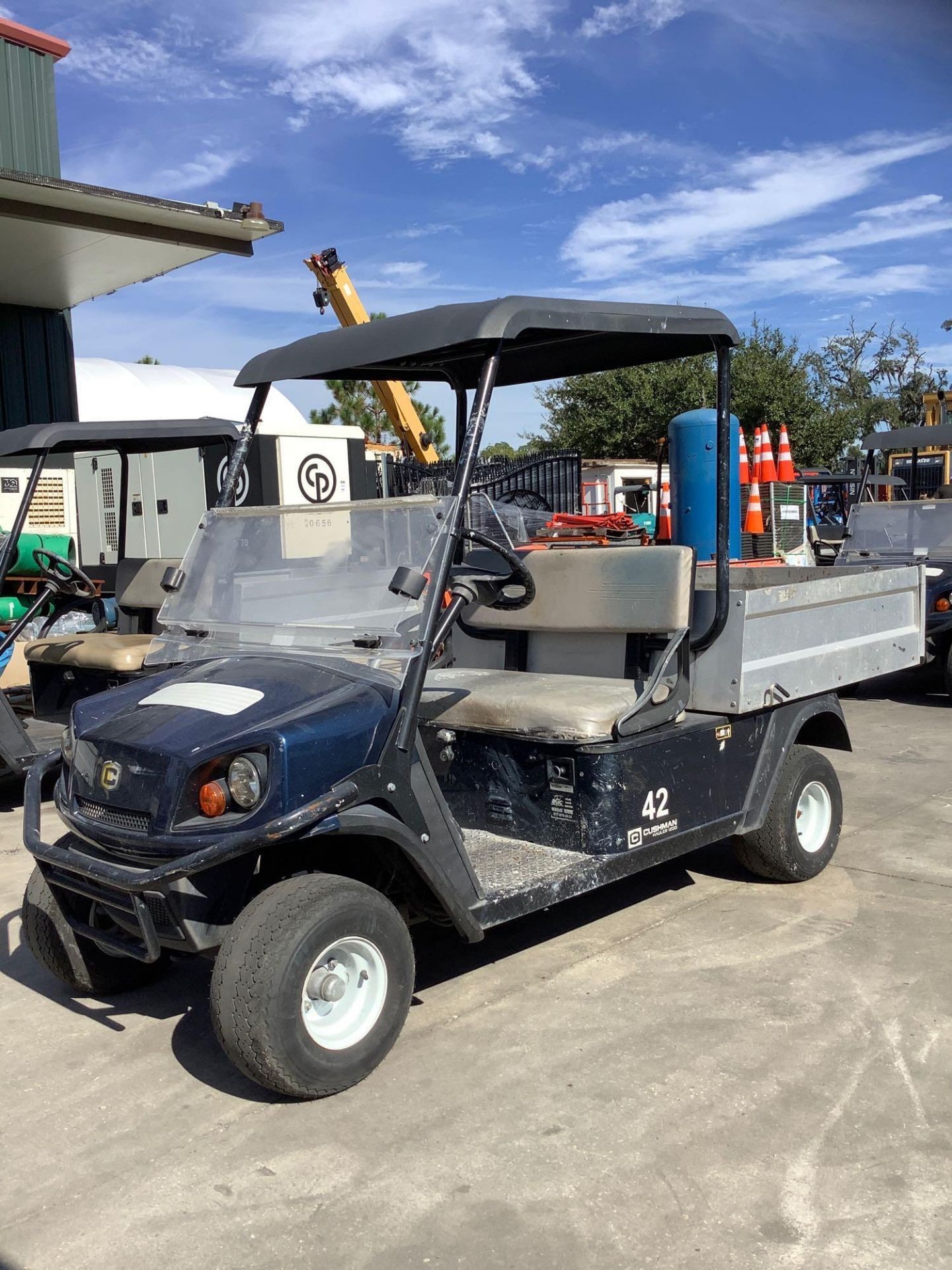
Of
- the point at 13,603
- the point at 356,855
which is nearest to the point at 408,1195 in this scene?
the point at 356,855

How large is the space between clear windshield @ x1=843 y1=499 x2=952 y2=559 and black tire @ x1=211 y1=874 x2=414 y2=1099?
736cm

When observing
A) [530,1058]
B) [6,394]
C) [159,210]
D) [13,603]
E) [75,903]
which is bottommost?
[530,1058]

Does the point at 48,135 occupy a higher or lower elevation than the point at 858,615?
higher

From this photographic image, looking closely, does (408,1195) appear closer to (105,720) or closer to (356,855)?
(356,855)

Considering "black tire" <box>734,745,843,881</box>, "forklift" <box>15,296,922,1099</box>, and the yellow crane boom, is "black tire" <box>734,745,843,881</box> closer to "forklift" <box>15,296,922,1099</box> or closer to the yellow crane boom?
"forklift" <box>15,296,922,1099</box>

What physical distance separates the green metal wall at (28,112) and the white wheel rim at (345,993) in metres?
10.4

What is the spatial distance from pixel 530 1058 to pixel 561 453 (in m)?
12.4

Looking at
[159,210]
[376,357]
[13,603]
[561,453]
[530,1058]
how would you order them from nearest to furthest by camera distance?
[530,1058] < [376,357] < [13,603] < [159,210] < [561,453]

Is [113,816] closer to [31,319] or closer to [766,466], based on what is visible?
[31,319]

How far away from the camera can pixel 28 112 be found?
11.3 m

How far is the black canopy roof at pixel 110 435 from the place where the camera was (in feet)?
20.0

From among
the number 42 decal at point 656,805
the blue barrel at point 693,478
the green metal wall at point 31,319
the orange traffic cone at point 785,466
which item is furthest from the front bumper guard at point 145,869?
the orange traffic cone at point 785,466

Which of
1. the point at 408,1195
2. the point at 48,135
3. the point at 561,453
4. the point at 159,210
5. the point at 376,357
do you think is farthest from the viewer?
the point at 561,453

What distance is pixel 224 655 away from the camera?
144 inches
